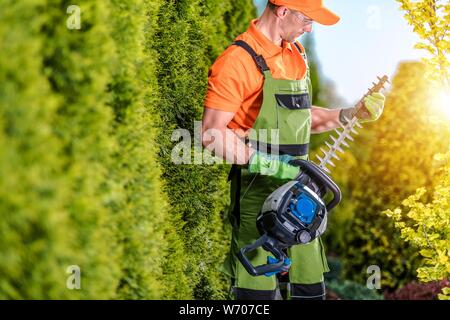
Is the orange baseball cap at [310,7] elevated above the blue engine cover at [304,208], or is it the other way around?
the orange baseball cap at [310,7]

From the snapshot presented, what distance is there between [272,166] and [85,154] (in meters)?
1.28

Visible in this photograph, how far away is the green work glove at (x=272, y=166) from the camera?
3502mm

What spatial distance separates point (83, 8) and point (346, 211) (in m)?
9.82

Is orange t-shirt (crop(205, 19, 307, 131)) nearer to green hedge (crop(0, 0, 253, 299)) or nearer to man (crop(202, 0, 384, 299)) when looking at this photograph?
man (crop(202, 0, 384, 299))

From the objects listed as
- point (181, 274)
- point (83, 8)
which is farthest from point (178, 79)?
point (83, 8)

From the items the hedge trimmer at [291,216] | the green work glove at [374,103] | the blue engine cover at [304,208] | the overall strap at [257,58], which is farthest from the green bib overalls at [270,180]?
the green work glove at [374,103]

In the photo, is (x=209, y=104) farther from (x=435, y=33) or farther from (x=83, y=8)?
(x=435, y=33)

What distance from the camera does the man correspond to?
3516 millimetres

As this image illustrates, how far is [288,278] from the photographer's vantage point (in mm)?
3824

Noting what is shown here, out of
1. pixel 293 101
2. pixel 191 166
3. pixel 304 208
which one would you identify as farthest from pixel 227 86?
pixel 191 166

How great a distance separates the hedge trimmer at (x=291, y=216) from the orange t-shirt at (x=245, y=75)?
416 millimetres

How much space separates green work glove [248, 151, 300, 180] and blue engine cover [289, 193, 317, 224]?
0.18m

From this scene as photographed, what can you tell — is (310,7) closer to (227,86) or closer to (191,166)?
(227,86)

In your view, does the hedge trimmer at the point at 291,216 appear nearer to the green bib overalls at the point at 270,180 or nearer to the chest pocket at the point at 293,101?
the green bib overalls at the point at 270,180
